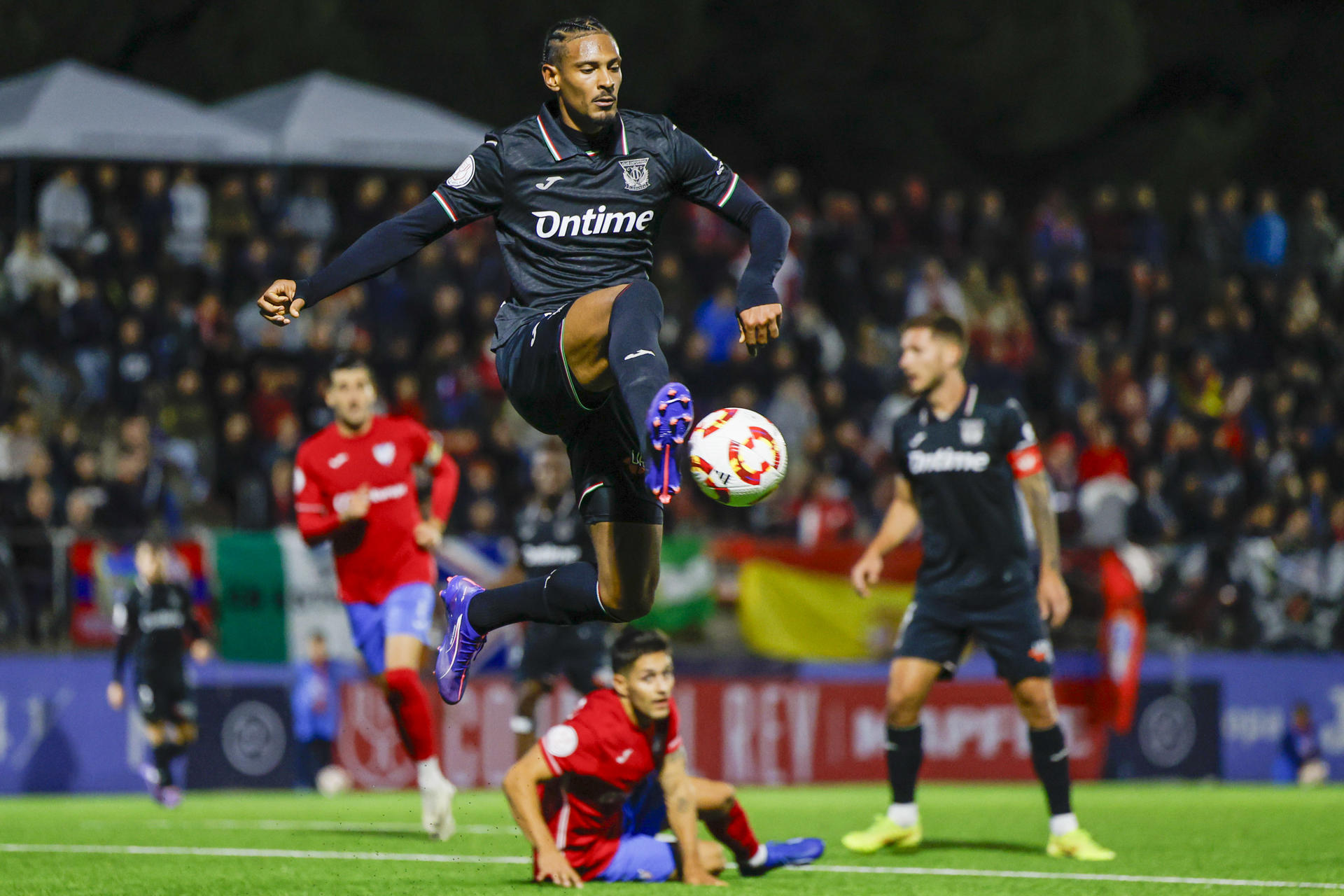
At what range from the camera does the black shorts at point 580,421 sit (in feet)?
22.0

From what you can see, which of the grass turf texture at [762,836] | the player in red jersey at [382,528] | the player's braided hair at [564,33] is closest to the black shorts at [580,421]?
the player's braided hair at [564,33]

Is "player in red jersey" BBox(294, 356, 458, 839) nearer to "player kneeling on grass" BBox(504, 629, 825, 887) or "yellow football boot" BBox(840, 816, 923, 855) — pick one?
"player kneeling on grass" BBox(504, 629, 825, 887)

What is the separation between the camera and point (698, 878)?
7844mm

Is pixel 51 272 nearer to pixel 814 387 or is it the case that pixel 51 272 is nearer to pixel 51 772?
pixel 51 772

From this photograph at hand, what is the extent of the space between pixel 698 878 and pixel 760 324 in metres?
2.75

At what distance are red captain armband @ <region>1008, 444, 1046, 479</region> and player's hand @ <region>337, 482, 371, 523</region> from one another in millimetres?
3390

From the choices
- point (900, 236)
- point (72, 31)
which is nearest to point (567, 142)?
point (900, 236)

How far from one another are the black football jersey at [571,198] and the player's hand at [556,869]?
7.11 feet

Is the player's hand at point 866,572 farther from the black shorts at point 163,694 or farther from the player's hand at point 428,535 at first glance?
the black shorts at point 163,694

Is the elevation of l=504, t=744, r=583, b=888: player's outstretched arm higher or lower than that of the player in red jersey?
lower

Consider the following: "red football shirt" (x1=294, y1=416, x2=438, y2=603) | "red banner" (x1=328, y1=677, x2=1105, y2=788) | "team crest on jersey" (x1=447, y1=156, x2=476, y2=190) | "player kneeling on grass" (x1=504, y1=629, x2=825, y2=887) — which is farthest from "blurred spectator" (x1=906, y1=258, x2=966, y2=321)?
"team crest on jersey" (x1=447, y1=156, x2=476, y2=190)

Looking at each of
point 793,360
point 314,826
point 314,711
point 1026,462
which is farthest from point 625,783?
point 793,360

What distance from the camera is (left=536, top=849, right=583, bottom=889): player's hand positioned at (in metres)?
7.54

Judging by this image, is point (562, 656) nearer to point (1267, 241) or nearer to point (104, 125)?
point (104, 125)
